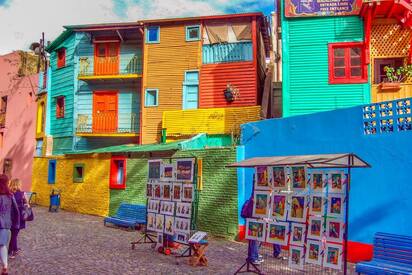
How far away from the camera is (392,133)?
32.7 feet

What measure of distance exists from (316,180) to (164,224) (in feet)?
15.1

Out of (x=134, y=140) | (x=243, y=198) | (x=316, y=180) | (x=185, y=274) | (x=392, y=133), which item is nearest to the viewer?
(x=316, y=180)

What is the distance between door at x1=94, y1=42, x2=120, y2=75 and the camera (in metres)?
23.8

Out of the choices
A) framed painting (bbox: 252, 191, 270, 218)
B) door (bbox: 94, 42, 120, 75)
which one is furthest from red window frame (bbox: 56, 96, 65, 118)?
framed painting (bbox: 252, 191, 270, 218)

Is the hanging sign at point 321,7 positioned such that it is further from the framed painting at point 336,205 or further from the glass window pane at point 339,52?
the framed painting at point 336,205

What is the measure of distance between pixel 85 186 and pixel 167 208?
9.96 m

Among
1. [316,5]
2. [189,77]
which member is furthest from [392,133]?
[189,77]

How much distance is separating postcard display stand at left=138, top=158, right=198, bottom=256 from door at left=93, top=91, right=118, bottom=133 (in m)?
12.4

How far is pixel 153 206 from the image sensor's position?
11.5 metres

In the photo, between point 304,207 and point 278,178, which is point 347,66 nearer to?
point 278,178

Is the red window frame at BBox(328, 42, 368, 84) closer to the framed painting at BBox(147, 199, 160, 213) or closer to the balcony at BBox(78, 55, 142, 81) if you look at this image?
the framed painting at BBox(147, 199, 160, 213)

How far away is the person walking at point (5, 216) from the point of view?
26.8 feet

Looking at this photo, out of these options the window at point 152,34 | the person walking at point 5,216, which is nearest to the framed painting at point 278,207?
the person walking at point 5,216

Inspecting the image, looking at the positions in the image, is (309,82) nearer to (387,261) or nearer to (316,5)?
(316,5)
